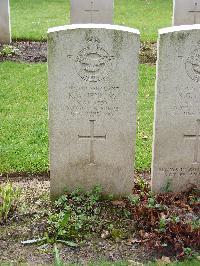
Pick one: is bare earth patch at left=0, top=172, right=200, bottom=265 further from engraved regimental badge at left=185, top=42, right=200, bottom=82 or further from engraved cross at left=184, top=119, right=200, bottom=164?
engraved regimental badge at left=185, top=42, right=200, bottom=82

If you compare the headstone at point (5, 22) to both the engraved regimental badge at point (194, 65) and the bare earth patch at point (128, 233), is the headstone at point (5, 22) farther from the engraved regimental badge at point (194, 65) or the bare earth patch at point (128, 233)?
the engraved regimental badge at point (194, 65)

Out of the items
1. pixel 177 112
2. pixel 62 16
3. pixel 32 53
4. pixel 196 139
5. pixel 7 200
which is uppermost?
pixel 62 16

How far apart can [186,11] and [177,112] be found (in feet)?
22.0

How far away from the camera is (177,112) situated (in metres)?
5.51

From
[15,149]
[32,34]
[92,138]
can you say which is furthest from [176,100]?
[32,34]

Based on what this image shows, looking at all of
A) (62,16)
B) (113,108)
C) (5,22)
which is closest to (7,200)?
(113,108)

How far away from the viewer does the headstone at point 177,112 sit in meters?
5.29

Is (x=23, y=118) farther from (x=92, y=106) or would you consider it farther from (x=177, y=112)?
(x=177, y=112)

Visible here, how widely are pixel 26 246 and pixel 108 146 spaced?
128 cm

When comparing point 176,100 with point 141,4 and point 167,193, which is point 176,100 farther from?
point 141,4

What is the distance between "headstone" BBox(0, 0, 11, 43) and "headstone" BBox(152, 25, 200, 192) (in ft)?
23.8

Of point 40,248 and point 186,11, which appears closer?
point 40,248

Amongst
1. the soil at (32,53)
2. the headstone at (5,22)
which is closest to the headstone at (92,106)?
the soil at (32,53)

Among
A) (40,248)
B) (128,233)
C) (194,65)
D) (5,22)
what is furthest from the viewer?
(5,22)
